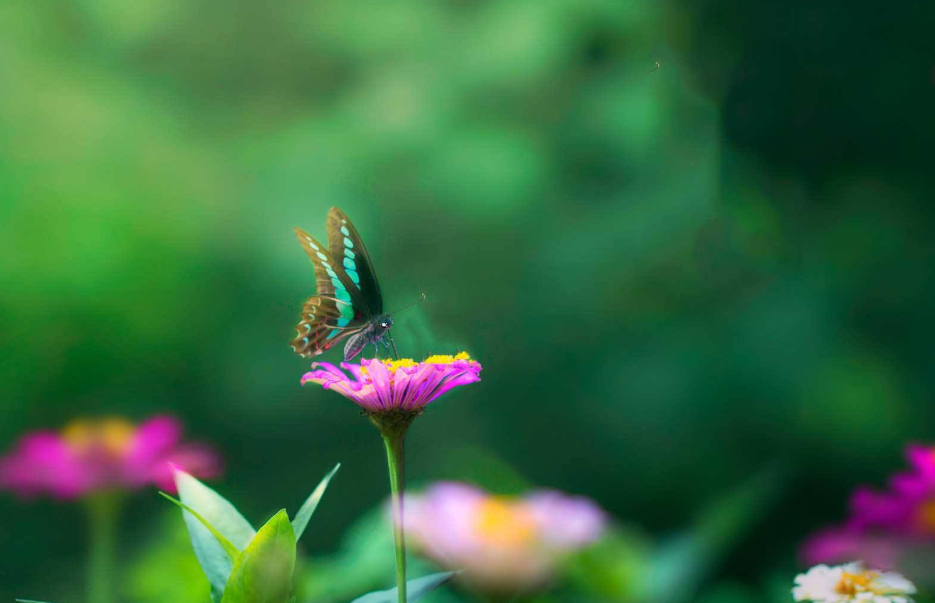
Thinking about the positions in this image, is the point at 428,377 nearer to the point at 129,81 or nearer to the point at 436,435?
the point at 436,435

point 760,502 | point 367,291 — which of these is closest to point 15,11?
point 367,291

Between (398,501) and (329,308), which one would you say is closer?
(398,501)

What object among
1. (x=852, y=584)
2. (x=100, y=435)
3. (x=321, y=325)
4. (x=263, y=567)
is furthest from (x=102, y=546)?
(x=852, y=584)

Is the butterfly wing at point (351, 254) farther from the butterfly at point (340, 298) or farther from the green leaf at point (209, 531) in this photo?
the green leaf at point (209, 531)

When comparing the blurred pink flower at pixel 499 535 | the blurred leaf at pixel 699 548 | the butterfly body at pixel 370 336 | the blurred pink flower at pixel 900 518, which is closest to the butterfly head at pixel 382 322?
the butterfly body at pixel 370 336

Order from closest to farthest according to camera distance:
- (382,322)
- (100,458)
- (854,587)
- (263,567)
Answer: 1. (263,567)
2. (854,587)
3. (382,322)
4. (100,458)

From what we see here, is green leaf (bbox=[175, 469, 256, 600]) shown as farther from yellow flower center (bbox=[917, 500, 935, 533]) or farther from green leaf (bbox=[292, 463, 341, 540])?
yellow flower center (bbox=[917, 500, 935, 533])

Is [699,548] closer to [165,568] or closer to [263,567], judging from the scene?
[263,567]
